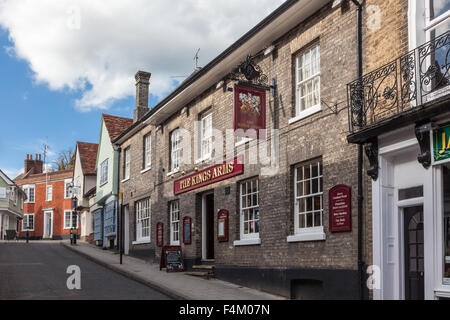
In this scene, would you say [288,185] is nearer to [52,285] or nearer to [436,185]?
[436,185]

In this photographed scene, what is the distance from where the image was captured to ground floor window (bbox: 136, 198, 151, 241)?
22.8m

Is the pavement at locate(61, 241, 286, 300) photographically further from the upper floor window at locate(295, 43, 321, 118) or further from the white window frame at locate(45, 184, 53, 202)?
the white window frame at locate(45, 184, 53, 202)

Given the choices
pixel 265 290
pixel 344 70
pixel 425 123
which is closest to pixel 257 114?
pixel 344 70

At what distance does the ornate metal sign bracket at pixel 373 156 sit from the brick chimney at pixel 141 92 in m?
18.3

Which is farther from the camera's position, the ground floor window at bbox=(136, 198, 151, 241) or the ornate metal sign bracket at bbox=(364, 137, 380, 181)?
the ground floor window at bbox=(136, 198, 151, 241)

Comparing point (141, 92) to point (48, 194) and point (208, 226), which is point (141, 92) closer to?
point (208, 226)

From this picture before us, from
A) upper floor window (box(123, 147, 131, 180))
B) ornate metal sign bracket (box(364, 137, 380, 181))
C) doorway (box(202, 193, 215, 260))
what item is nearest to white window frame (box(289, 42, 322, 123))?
ornate metal sign bracket (box(364, 137, 380, 181))

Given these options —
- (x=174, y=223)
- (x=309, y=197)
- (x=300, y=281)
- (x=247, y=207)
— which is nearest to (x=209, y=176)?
(x=247, y=207)

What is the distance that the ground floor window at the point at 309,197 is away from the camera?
11.6 metres

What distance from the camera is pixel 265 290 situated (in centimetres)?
1314

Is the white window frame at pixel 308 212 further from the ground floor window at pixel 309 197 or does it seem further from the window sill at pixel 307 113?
the window sill at pixel 307 113

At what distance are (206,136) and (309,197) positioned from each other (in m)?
6.23

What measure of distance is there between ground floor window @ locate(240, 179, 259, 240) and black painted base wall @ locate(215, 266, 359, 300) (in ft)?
3.31

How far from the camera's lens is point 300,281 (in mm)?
11984
